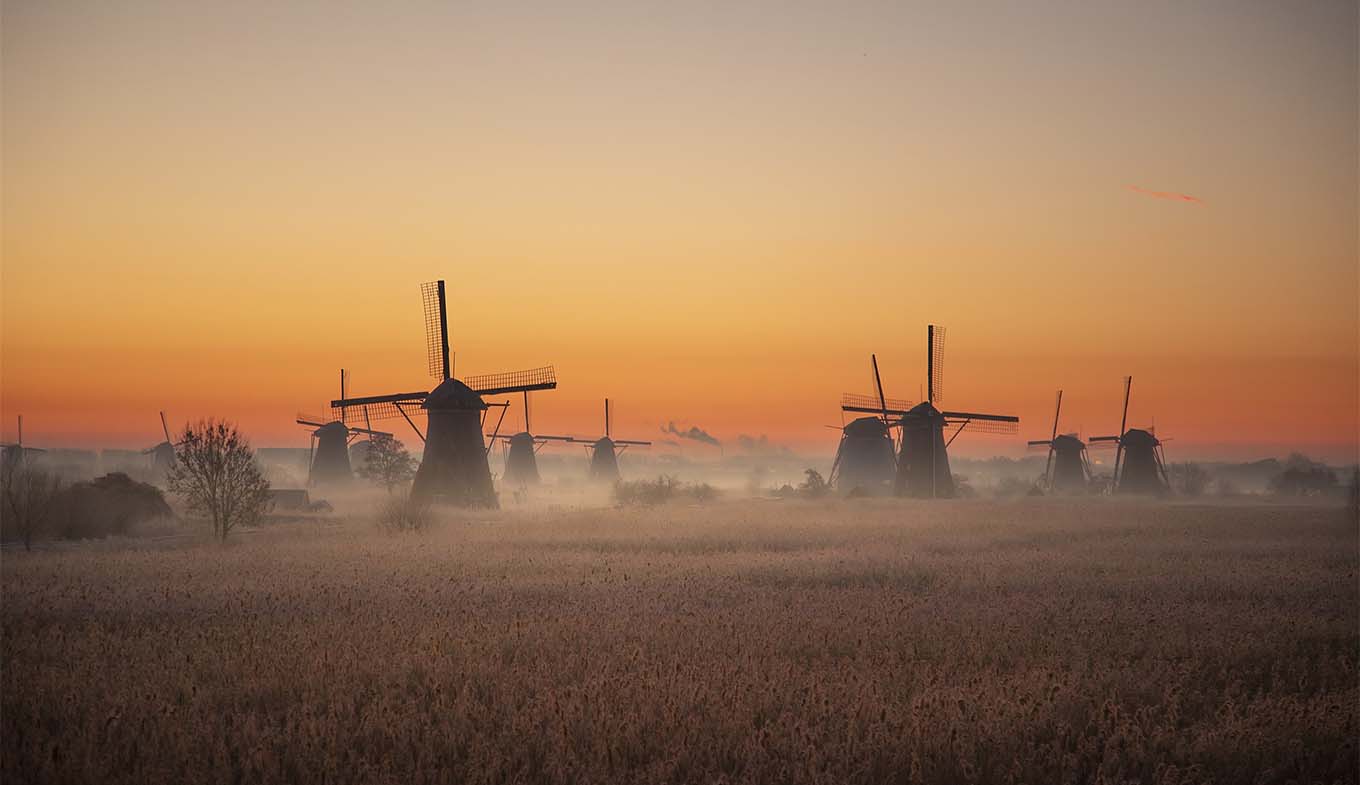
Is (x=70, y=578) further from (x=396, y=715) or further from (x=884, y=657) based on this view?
(x=884, y=657)

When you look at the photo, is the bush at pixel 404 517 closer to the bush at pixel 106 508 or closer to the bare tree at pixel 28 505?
the bush at pixel 106 508

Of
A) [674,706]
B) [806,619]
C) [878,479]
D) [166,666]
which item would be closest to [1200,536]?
[806,619]

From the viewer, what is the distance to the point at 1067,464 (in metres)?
81.6

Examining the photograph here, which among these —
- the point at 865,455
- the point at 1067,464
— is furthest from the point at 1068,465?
the point at 865,455

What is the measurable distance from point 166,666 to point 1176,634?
11.9 m

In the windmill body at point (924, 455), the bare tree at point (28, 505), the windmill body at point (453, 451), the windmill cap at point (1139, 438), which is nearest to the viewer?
the bare tree at point (28, 505)

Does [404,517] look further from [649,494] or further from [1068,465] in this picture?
[1068,465]

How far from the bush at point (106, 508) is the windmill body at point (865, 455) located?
4727cm

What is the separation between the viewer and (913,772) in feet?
20.1

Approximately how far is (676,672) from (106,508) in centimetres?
3336

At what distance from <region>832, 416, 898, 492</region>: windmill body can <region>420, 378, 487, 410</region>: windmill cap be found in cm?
3663

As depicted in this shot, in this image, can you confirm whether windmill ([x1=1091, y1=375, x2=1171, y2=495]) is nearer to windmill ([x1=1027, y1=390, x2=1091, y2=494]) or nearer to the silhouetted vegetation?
windmill ([x1=1027, y1=390, x2=1091, y2=494])

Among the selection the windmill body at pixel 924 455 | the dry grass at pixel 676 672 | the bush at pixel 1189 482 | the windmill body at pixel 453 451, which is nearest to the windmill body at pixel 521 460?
the windmill body at pixel 924 455

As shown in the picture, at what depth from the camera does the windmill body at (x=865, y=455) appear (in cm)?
7006
